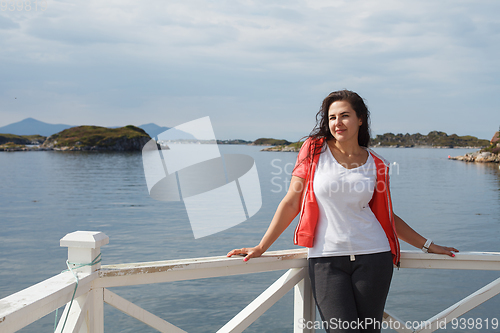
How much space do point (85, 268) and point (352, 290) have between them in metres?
1.34

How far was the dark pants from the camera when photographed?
6.72 feet

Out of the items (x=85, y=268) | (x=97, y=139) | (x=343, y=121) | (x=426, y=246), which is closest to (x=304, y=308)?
(x=426, y=246)

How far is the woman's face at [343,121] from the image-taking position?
232cm

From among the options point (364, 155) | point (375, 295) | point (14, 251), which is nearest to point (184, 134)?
point (364, 155)

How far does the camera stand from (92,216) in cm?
2419

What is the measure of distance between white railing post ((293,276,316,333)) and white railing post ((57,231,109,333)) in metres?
1.14

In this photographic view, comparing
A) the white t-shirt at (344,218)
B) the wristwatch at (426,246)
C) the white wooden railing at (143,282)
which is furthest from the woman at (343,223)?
the wristwatch at (426,246)

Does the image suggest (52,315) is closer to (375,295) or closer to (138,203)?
(375,295)

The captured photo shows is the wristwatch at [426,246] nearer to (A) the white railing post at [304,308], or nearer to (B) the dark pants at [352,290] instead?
(B) the dark pants at [352,290]

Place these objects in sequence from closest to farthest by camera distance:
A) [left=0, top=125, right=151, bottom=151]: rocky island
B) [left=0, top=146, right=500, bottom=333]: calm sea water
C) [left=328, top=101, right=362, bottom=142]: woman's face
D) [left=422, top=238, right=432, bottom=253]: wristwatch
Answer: [left=328, top=101, right=362, bottom=142]: woman's face → [left=422, top=238, right=432, bottom=253]: wristwatch → [left=0, top=146, right=500, bottom=333]: calm sea water → [left=0, top=125, right=151, bottom=151]: rocky island

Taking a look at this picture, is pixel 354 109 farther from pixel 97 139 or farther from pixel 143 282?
→ pixel 97 139

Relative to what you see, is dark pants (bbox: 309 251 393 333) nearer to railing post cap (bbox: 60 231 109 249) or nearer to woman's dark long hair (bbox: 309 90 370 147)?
woman's dark long hair (bbox: 309 90 370 147)

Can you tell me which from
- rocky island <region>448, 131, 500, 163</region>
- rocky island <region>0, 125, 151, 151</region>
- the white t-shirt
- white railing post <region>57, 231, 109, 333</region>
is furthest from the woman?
rocky island <region>0, 125, 151, 151</region>

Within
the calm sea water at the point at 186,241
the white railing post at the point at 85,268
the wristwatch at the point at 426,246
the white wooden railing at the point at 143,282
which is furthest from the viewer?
the calm sea water at the point at 186,241
